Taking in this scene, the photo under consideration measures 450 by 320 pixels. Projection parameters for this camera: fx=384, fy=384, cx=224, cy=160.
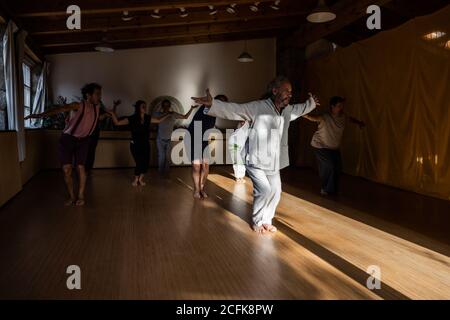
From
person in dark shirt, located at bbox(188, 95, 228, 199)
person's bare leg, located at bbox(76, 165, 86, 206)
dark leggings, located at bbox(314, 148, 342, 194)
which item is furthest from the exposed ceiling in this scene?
dark leggings, located at bbox(314, 148, 342, 194)

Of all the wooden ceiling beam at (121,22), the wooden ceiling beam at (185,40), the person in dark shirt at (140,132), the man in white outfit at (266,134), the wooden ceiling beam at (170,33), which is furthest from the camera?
the wooden ceiling beam at (185,40)

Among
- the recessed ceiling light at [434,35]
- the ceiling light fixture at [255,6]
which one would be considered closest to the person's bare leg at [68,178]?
the ceiling light fixture at [255,6]

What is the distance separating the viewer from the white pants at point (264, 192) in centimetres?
341

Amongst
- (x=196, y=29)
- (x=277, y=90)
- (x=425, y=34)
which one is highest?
(x=196, y=29)

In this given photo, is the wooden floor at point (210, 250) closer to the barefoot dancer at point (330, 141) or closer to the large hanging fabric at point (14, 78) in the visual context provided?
the barefoot dancer at point (330, 141)

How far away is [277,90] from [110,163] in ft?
19.7

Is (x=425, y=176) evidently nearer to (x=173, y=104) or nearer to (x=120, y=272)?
(x=120, y=272)

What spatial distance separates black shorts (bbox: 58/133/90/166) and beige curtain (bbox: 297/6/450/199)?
4534mm

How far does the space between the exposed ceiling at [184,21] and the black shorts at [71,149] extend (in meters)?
1.99

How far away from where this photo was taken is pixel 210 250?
298 centimetres

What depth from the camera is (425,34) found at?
529 centimetres

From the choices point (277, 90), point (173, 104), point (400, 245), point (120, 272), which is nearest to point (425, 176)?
point (400, 245)

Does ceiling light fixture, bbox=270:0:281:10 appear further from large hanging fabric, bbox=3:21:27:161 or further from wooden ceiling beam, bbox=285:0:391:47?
large hanging fabric, bbox=3:21:27:161
